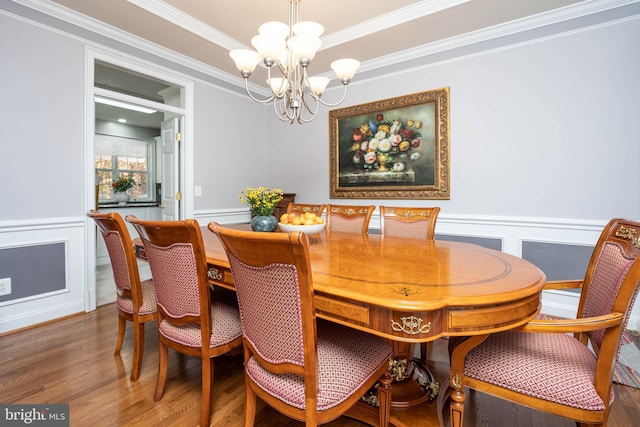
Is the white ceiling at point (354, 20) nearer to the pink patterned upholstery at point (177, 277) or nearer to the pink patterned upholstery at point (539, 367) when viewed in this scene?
the pink patterned upholstery at point (177, 277)

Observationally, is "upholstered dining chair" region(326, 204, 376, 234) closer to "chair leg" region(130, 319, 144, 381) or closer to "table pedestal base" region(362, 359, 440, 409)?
"table pedestal base" region(362, 359, 440, 409)

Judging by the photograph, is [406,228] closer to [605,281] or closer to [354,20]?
[605,281]

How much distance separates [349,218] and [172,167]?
2336 mm

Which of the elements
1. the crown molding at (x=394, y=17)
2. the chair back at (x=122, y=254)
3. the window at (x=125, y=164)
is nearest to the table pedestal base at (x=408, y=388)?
the chair back at (x=122, y=254)

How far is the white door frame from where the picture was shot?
278 centimetres

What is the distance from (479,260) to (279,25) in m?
1.76

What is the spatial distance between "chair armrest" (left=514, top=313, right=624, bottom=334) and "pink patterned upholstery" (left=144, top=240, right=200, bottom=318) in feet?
4.03

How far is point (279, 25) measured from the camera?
6.24 feet

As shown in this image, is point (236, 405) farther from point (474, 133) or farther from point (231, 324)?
point (474, 133)

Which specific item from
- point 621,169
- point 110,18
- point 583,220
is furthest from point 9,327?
point 621,169

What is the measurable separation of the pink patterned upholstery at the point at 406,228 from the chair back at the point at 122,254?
176 centimetres

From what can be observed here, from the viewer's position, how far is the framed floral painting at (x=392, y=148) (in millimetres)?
3205

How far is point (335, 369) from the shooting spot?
1.05m

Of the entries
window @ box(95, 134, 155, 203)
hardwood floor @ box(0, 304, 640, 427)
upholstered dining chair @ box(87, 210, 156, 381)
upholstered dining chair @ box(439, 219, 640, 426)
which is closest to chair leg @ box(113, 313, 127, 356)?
hardwood floor @ box(0, 304, 640, 427)
